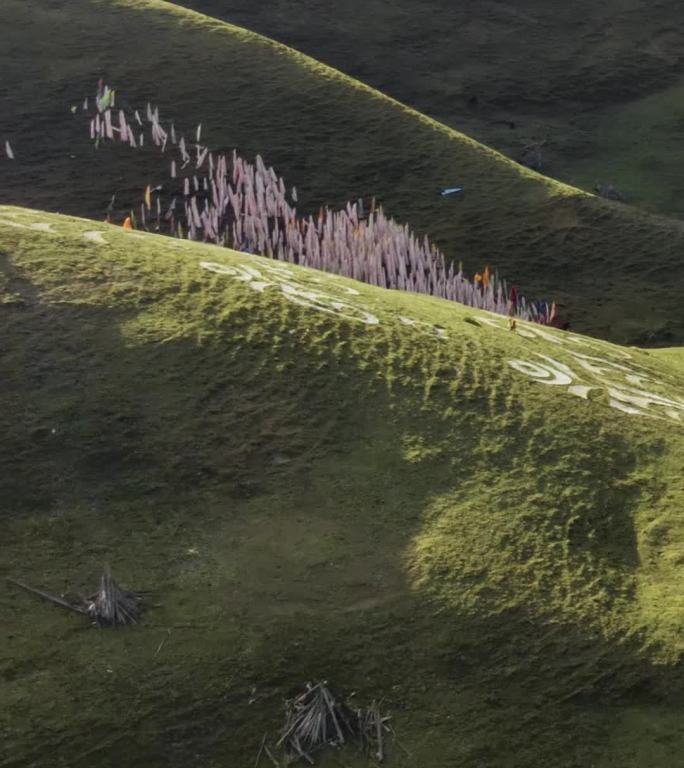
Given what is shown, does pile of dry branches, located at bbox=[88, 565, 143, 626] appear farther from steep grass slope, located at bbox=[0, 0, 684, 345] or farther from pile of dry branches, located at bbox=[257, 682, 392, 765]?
steep grass slope, located at bbox=[0, 0, 684, 345]

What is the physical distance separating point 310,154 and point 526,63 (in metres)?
8.90

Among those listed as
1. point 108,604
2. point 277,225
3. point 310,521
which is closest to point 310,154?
point 277,225

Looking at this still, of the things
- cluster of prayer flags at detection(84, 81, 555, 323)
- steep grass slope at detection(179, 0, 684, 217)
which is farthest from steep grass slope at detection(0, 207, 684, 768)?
steep grass slope at detection(179, 0, 684, 217)

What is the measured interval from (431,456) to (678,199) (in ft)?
36.2

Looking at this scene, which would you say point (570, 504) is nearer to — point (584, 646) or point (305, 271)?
point (584, 646)

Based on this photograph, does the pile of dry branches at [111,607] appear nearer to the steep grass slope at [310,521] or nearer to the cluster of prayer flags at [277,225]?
the steep grass slope at [310,521]

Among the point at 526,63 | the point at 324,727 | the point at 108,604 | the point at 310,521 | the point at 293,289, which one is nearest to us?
the point at 324,727

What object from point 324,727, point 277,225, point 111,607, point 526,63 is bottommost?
point 526,63

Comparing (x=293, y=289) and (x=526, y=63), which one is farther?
(x=526, y=63)

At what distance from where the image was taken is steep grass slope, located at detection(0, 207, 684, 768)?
13.7 ft

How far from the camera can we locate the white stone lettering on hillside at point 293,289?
6.18m

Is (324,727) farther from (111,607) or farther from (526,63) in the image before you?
(526,63)

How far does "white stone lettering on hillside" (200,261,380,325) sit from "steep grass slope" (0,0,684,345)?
391cm

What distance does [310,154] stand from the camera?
483 inches
